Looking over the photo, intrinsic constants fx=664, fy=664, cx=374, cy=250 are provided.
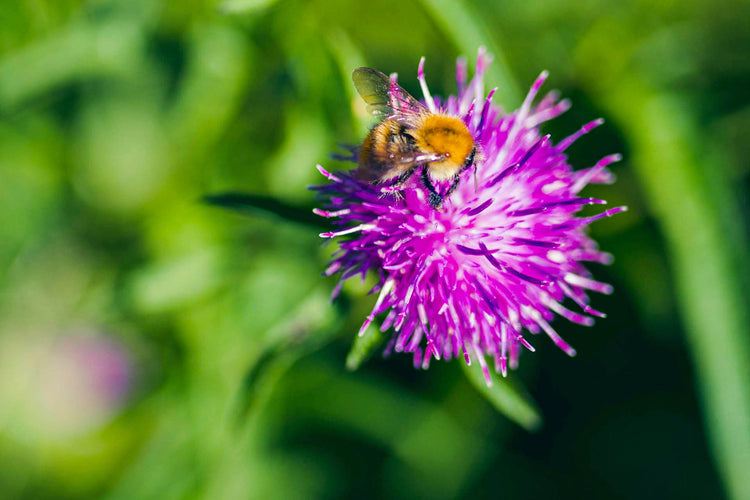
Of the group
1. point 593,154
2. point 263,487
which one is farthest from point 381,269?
point 263,487

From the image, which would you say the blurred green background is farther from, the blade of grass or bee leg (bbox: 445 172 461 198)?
bee leg (bbox: 445 172 461 198)

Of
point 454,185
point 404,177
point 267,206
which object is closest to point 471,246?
point 454,185

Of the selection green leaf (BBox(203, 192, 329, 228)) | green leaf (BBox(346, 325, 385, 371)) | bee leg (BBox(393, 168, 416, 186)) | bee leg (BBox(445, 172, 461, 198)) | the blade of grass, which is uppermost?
the blade of grass

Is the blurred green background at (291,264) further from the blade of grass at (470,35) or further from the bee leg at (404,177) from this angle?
the bee leg at (404,177)

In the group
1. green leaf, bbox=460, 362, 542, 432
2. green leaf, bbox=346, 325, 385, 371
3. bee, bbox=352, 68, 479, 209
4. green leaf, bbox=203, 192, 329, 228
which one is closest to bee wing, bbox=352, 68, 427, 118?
bee, bbox=352, 68, 479, 209

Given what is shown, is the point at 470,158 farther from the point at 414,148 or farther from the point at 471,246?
the point at 471,246

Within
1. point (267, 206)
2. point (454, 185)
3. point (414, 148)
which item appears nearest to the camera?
point (414, 148)
